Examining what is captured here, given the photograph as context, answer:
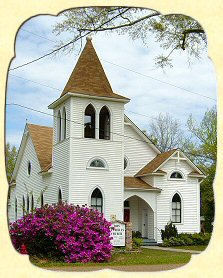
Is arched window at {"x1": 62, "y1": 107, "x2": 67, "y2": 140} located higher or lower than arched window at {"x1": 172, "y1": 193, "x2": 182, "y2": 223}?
higher

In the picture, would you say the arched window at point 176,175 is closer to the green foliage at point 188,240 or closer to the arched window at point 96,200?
the green foliage at point 188,240

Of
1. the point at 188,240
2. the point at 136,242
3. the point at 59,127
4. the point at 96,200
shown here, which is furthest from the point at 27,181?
the point at 188,240

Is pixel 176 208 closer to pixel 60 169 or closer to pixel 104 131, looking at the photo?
pixel 104 131

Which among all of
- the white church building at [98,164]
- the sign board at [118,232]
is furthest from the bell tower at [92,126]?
the sign board at [118,232]

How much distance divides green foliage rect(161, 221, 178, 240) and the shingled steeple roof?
1971mm

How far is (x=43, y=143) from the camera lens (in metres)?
8.89

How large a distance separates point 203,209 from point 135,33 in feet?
7.72

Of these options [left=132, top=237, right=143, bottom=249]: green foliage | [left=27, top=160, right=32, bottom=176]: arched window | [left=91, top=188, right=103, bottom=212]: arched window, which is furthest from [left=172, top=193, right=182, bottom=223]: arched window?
[left=27, top=160, right=32, bottom=176]: arched window

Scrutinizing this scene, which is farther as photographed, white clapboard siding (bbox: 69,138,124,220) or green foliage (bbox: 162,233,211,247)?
white clapboard siding (bbox: 69,138,124,220)

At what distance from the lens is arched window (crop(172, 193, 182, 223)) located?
28.9 ft

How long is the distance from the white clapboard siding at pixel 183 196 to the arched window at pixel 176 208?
0.06 m

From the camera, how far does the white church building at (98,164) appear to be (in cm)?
815

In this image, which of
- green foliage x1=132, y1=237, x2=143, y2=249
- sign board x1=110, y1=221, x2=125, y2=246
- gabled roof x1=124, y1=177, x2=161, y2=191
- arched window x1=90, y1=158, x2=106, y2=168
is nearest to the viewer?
arched window x1=90, y1=158, x2=106, y2=168

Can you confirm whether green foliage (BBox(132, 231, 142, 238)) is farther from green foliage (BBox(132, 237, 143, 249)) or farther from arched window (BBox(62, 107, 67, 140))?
arched window (BBox(62, 107, 67, 140))
